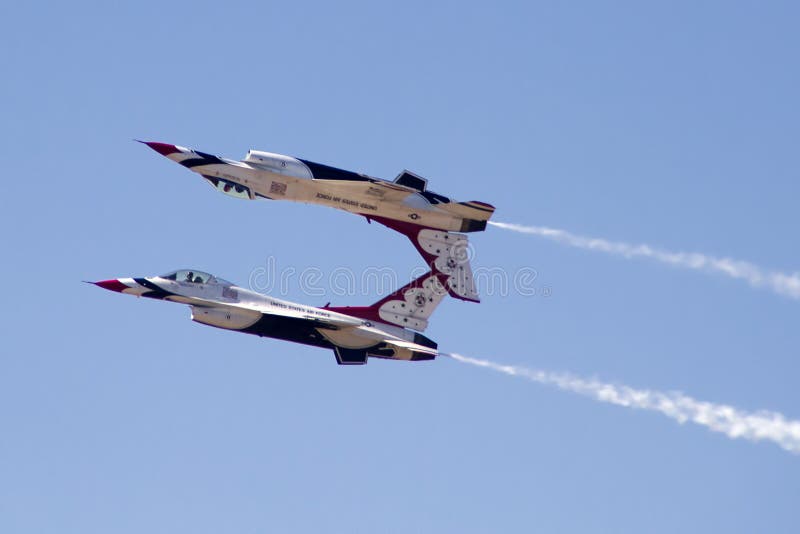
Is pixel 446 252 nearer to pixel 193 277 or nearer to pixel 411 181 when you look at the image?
pixel 411 181

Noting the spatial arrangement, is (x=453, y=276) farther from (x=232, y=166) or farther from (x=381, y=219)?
(x=232, y=166)

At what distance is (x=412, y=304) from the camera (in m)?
77.4

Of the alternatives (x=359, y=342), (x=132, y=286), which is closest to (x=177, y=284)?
(x=132, y=286)

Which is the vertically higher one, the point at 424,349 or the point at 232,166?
the point at 232,166

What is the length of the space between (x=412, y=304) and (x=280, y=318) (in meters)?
5.17

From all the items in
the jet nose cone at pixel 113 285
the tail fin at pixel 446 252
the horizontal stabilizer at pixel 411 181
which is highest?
the horizontal stabilizer at pixel 411 181

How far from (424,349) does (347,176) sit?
21.6 feet

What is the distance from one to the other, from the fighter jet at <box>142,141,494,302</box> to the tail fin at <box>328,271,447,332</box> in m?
0.67

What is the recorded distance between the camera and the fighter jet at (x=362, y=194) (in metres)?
76.1

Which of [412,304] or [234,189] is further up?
[234,189]

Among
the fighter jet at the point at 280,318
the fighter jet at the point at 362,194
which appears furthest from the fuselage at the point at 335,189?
the fighter jet at the point at 280,318

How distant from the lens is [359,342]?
7588 cm

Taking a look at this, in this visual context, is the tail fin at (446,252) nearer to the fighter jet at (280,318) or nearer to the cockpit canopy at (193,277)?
the fighter jet at (280,318)

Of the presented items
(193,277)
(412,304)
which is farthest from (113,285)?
(412,304)
